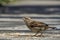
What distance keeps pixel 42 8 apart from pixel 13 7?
127 centimetres

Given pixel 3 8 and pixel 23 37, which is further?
pixel 3 8

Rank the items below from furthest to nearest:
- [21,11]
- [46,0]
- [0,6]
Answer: [46,0], [0,6], [21,11]

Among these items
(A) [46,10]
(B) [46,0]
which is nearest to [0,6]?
(A) [46,10]

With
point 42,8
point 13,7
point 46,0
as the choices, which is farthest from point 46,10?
point 46,0

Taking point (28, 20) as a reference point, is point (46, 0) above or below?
below

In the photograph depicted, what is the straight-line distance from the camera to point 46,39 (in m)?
5.32

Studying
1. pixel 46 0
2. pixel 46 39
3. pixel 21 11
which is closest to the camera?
pixel 46 39

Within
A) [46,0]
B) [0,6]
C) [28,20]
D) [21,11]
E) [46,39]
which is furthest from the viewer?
[46,0]

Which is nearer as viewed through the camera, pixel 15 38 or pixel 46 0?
pixel 15 38

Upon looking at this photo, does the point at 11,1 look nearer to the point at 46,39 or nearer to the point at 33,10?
the point at 33,10

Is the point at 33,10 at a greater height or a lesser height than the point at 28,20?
lesser

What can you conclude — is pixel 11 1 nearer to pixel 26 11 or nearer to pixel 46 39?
pixel 26 11

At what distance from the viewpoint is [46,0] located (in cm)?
1590

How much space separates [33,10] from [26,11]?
336mm
